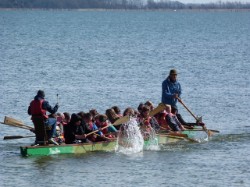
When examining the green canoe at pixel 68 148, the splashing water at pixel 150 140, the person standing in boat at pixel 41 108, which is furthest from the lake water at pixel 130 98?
the person standing in boat at pixel 41 108

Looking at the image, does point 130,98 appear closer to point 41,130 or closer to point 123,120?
point 123,120

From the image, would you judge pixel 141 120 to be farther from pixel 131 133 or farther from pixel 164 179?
pixel 164 179

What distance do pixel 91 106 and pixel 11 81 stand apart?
9325 millimetres

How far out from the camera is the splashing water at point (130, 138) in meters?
28.7

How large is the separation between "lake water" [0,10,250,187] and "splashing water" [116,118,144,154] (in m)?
0.51

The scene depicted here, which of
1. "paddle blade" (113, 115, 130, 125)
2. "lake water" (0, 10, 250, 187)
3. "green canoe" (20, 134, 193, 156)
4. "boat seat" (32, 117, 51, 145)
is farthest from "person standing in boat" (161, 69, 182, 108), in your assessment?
"boat seat" (32, 117, 51, 145)

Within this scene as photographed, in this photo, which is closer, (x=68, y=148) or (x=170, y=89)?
(x=68, y=148)

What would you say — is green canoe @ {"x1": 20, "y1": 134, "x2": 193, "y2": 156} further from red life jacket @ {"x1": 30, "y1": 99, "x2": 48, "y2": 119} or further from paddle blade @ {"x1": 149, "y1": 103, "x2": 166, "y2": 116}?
paddle blade @ {"x1": 149, "y1": 103, "x2": 166, "y2": 116}

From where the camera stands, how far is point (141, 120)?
29312mm

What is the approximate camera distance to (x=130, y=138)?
28.8 m

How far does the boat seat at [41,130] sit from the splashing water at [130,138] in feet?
8.05

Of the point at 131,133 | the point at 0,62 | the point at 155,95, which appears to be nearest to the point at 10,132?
the point at 131,133

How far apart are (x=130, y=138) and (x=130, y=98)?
12.0m

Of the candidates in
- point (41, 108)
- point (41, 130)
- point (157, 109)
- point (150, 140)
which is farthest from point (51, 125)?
point (157, 109)
